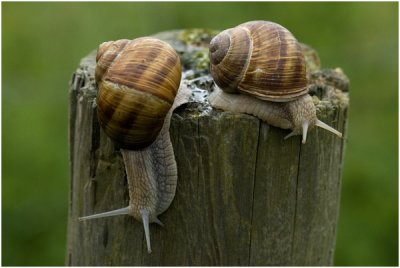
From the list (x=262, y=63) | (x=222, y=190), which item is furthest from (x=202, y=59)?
(x=222, y=190)

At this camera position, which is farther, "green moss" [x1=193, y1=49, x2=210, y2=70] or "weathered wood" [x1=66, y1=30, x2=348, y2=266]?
"green moss" [x1=193, y1=49, x2=210, y2=70]

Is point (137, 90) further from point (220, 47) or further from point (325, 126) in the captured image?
point (325, 126)

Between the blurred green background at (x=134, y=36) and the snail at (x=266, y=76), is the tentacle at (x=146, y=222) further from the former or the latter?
the blurred green background at (x=134, y=36)

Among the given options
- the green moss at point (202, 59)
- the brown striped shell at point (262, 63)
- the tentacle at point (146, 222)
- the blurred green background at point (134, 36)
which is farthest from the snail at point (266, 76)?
the blurred green background at point (134, 36)

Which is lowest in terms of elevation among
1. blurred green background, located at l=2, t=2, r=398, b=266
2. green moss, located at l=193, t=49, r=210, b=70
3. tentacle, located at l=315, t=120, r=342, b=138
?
blurred green background, located at l=2, t=2, r=398, b=266

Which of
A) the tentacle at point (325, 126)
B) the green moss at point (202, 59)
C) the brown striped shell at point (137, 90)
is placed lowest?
the tentacle at point (325, 126)

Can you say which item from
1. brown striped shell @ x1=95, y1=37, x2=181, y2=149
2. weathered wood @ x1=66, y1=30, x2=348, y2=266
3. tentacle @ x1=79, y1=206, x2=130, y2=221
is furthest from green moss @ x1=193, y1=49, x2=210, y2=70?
tentacle @ x1=79, y1=206, x2=130, y2=221

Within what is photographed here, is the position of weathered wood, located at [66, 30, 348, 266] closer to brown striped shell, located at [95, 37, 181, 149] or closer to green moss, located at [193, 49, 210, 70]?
brown striped shell, located at [95, 37, 181, 149]
